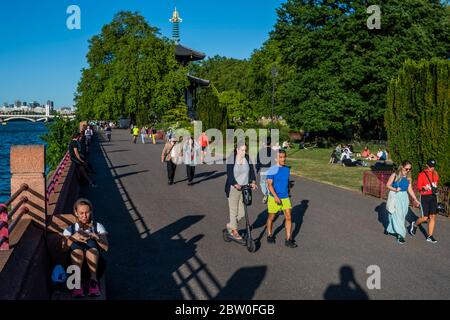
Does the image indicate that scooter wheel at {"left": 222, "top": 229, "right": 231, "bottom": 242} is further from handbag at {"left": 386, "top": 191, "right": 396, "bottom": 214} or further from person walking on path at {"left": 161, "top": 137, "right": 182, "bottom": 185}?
person walking on path at {"left": 161, "top": 137, "right": 182, "bottom": 185}

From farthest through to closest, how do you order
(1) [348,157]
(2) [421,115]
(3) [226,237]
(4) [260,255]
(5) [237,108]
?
(5) [237,108]
(1) [348,157]
(2) [421,115]
(3) [226,237]
(4) [260,255]

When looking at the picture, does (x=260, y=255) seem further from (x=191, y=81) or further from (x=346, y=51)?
(x=191, y=81)

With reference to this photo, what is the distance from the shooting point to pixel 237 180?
8.91 meters

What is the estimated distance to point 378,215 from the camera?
12211mm

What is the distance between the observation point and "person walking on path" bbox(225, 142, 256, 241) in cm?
891

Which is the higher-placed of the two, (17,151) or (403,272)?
(17,151)

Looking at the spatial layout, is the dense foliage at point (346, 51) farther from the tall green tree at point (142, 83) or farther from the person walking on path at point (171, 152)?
the tall green tree at point (142, 83)

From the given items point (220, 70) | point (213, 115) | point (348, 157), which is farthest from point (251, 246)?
point (220, 70)

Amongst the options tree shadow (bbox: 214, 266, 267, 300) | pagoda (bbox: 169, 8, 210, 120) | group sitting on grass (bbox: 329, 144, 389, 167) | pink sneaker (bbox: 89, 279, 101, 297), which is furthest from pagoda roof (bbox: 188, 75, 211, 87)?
pink sneaker (bbox: 89, 279, 101, 297)

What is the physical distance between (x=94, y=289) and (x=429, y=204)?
6953 mm

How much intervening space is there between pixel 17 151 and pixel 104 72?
220 feet

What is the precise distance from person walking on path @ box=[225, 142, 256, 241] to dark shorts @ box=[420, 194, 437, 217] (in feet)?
11.8
